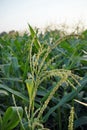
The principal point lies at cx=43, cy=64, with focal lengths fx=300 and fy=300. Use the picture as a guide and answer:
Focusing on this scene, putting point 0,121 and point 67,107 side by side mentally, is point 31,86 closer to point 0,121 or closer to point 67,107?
point 0,121

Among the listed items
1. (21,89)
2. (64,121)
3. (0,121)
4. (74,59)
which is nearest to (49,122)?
(64,121)

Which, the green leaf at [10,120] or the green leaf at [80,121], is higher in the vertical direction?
the green leaf at [10,120]

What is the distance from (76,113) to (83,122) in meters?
0.07

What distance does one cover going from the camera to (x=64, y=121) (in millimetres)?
828

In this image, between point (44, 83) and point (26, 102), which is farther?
point (44, 83)

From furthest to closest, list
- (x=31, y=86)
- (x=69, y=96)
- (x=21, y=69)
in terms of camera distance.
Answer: (x=21, y=69) < (x=69, y=96) < (x=31, y=86)

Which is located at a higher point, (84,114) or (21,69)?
(21,69)

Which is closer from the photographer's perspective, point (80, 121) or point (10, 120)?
point (10, 120)

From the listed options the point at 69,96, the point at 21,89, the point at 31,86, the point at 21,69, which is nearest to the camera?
the point at 31,86

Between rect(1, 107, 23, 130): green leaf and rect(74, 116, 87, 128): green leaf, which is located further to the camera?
rect(74, 116, 87, 128): green leaf

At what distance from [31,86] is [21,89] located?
364mm

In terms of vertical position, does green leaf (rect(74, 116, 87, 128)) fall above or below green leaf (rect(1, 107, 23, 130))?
below

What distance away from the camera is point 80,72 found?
3.87 feet

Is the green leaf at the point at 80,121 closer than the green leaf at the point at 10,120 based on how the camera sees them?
No
